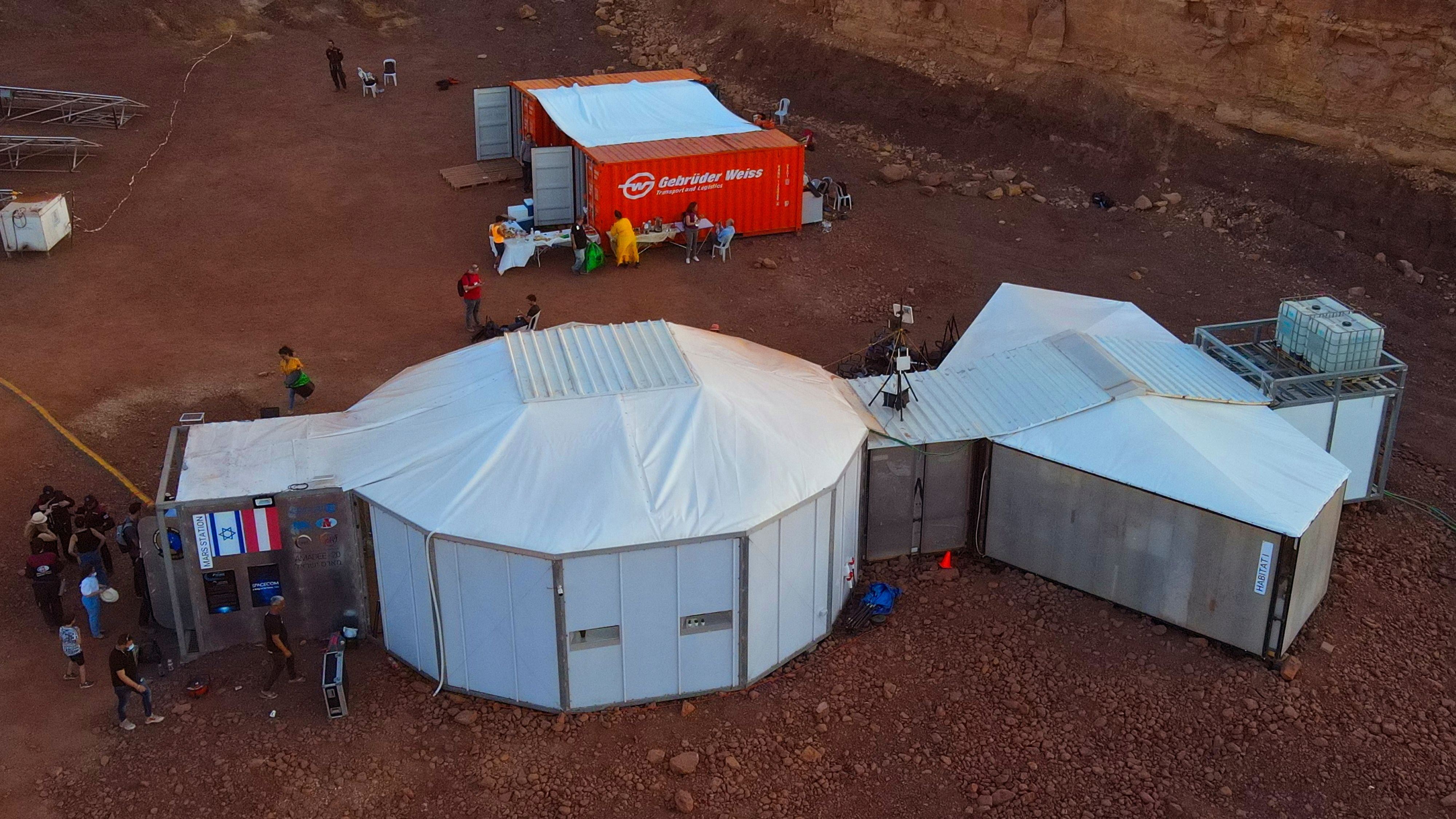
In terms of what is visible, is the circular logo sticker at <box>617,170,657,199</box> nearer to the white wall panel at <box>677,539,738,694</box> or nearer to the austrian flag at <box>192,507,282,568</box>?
the austrian flag at <box>192,507,282,568</box>

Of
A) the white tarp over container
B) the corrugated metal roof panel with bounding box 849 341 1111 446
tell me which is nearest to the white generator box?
the white tarp over container

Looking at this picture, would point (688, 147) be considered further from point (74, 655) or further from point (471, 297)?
point (74, 655)

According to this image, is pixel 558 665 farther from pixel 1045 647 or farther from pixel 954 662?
pixel 1045 647

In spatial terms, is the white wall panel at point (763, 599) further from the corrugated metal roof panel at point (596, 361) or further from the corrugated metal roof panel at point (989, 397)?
the corrugated metal roof panel at point (989, 397)

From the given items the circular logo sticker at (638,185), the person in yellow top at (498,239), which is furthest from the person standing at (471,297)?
the circular logo sticker at (638,185)

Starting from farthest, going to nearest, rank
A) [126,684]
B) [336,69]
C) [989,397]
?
[336,69]
[989,397]
[126,684]

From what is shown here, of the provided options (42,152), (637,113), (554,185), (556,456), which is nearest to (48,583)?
(556,456)
